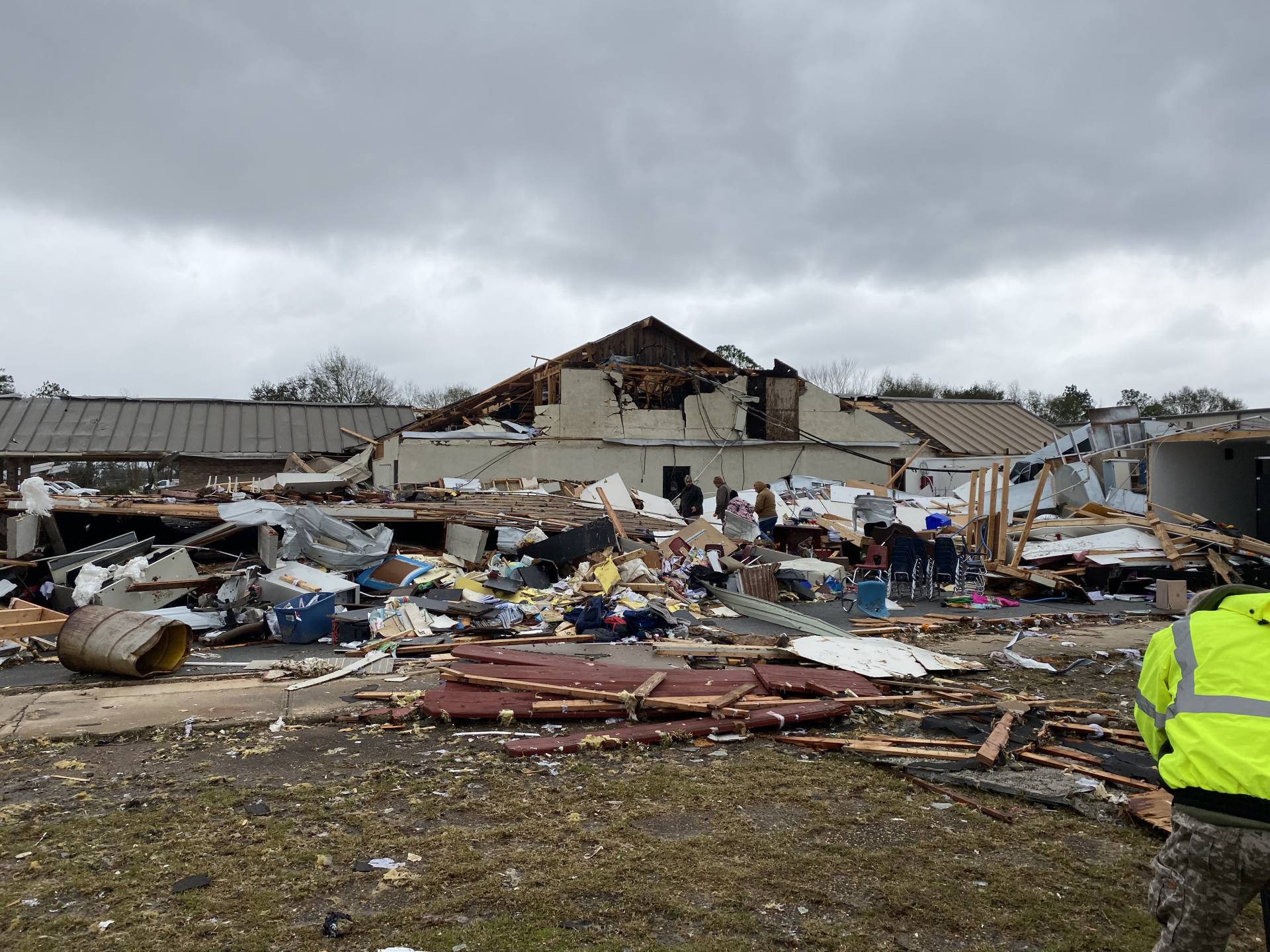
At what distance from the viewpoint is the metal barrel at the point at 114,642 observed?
7.47 m

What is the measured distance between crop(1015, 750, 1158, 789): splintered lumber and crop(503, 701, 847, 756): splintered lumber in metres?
1.33

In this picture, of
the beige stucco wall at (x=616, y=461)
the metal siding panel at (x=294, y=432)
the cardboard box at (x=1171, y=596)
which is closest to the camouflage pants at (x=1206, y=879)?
the cardboard box at (x=1171, y=596)

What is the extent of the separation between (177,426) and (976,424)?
1035 inches

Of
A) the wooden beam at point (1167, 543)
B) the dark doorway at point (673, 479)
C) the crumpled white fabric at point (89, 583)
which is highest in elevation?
the dark doorway at point (673, 479)

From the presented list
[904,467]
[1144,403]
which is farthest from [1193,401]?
[904,467]

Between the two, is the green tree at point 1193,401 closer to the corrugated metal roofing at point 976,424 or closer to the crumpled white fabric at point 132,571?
the corrugated metal roofing at point 976,424

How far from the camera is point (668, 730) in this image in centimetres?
582

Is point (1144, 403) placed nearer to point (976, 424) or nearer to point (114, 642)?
point (976, 424)

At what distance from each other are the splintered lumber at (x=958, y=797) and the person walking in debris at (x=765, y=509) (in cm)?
962

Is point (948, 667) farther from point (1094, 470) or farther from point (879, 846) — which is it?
point (1094, 470)

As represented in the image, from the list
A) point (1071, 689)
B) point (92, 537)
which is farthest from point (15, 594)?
point (1071, 689)

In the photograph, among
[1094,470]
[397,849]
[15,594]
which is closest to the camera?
[397,849]

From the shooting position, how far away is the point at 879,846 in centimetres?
408

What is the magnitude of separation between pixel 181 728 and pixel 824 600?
28.4 ft
